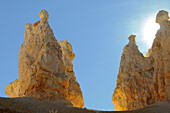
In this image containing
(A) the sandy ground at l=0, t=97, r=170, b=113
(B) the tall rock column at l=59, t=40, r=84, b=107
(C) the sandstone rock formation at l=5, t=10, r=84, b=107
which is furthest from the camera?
(B) the tall rock column at l=59, t=40, r=84, b=107

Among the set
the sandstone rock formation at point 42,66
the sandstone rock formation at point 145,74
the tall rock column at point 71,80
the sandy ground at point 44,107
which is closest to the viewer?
the sandy ground at point 44,107

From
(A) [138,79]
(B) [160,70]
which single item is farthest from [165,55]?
(A) [138,79]

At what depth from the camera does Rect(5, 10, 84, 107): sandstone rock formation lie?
2014 centimetres

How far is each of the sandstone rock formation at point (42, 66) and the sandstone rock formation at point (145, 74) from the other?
29.5 feet

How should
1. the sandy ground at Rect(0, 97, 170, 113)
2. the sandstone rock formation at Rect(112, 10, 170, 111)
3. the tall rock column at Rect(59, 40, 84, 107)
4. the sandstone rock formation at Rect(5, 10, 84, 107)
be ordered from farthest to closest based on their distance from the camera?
the tall rock column at Rect(59, 40, 84, 107) → the sandstone rock formation at Rect(112, 10, 170, 111) → the sandstone rock formation at Rect(5, 10, 84, 107) → the sandy ground at Rect(0, 97, 170, 113)

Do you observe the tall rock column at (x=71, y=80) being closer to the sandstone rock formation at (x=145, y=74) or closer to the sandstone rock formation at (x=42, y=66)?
the sandstone rock formation at (x=145, y=74)

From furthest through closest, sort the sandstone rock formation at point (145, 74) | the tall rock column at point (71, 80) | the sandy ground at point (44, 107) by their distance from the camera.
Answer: the tall rock column at point (71, 80) < the sandstone rock formation at point (145, 74) < the sandy ground at point (44, 107)

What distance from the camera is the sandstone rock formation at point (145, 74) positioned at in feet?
76.9

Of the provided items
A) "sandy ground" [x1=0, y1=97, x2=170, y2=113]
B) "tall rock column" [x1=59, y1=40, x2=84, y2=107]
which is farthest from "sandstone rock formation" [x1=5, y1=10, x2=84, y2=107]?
"tall rock column" [x1=59, y1=40, x2=84, y2=107]


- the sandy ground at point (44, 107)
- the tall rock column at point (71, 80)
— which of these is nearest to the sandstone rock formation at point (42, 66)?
the sandy ground at point (44, 107)

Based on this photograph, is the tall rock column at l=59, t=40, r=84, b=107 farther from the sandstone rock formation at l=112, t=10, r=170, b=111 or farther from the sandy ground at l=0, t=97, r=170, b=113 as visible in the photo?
the sandy ground at l=0, t=97, r=170, b=113

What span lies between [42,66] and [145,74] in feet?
45.2

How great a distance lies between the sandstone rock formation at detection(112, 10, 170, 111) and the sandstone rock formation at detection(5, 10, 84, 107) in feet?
29.5

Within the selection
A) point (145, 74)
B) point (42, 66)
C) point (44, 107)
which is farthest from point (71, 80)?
point (44, 107)
